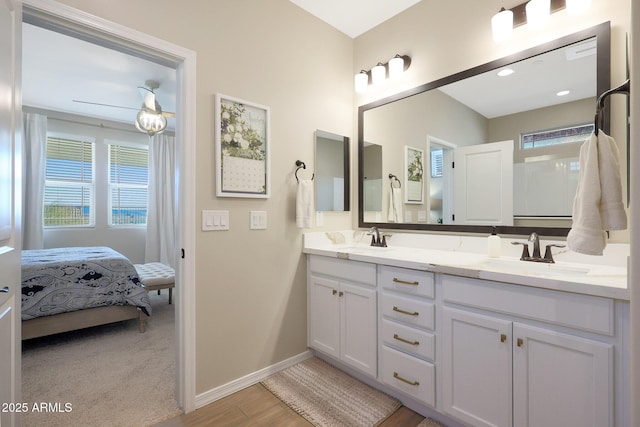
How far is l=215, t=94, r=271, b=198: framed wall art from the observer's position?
1884 millimetres

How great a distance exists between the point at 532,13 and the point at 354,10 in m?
1.21

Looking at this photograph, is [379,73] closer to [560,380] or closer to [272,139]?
[272,139]

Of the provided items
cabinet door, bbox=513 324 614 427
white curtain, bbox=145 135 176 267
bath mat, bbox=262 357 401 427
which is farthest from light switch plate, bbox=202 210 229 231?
white curtain, bbox=145 135 176 267

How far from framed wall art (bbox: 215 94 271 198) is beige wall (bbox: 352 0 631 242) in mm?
1039

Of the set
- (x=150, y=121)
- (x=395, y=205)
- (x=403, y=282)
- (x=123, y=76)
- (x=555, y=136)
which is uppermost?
(x=123, y=76)

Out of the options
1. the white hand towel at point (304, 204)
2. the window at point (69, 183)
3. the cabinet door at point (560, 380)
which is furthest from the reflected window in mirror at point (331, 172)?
the window at point (69, 183)

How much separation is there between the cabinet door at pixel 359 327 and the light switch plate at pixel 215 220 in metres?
0.87

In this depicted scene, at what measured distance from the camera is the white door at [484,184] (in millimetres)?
1812

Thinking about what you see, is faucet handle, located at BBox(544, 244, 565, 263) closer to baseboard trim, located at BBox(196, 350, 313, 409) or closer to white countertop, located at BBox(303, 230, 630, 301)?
white countertop, located at BBox(303, 230, 630, 301)

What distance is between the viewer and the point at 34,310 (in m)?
2.50

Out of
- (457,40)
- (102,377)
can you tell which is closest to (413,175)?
(457,40)

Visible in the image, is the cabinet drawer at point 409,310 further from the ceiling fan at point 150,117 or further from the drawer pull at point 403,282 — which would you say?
the ceiling fan at point 150,117

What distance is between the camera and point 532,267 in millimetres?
1499

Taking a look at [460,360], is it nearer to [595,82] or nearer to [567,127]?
[567,127]
